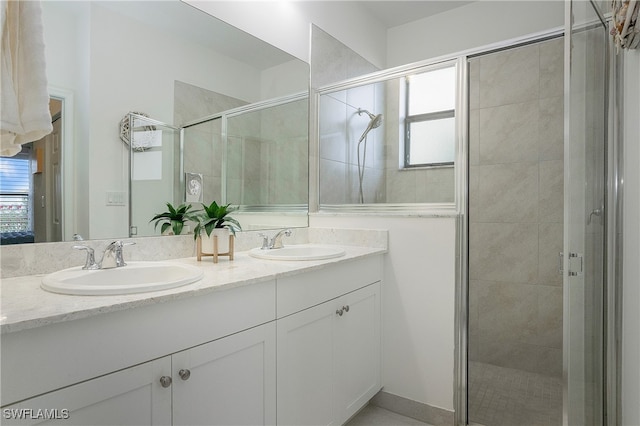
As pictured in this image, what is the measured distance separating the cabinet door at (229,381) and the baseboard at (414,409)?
937mm

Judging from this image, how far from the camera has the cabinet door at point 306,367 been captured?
1351 millimetres

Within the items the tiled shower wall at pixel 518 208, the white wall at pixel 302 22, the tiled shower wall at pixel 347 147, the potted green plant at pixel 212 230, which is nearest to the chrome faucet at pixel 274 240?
the potted green plant at pixel 212 230

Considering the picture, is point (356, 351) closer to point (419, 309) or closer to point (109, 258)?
point (419, 309)

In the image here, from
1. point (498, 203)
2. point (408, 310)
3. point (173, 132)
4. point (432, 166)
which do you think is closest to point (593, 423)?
point (408, 310)

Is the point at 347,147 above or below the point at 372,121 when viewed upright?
below

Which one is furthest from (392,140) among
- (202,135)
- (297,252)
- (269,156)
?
(202,135)

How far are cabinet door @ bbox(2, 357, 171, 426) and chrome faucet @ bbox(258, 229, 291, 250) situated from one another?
1.01m

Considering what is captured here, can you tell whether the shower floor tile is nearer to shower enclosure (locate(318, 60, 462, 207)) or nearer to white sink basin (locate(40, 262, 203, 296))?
shower enclosure (locate(318, 60, 462, 207))

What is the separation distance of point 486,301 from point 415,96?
160 cm

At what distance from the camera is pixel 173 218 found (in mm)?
1599

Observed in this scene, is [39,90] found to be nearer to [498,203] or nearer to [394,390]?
[394,390]

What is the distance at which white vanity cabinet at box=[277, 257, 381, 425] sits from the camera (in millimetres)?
1373

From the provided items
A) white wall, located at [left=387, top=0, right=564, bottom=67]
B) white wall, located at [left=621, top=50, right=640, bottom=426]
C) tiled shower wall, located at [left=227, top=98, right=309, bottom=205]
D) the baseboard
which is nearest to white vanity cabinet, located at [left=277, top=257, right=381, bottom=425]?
the baseboard

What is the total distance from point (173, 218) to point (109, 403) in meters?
0.86
